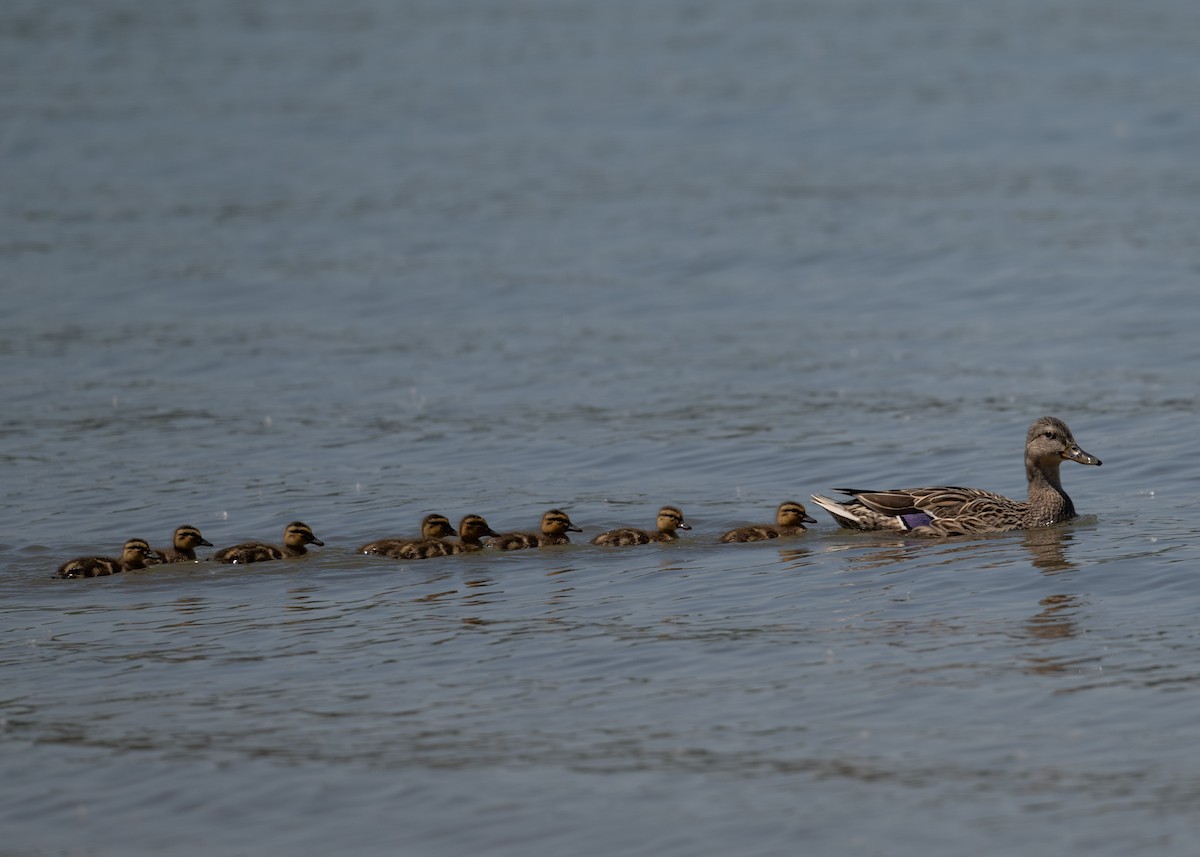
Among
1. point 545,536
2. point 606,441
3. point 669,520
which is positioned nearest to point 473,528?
point 545,536

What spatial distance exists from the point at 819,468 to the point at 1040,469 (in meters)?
2.28

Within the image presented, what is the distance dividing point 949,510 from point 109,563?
18.7 feet

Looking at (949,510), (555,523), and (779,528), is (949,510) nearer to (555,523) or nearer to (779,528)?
(779,528)

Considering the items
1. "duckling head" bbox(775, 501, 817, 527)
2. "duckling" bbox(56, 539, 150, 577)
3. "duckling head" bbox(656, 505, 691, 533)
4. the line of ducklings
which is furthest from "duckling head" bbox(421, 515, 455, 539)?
"duckling head" bbox(775, 501, 817, 527)

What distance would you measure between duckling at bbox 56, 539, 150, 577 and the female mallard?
4.65 meters

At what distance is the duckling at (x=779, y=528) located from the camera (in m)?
13.6

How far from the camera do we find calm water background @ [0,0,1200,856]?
8.88 meters

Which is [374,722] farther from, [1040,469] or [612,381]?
[612,381]

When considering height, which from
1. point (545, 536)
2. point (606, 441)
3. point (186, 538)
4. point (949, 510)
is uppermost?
point (606, 441)

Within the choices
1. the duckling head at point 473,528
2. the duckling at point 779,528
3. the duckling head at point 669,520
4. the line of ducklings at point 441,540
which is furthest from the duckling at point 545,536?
the duckling at point 779,528

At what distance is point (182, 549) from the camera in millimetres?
13344

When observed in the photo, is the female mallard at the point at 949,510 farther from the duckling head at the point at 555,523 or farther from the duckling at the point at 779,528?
the duckling head at the point at 555,523

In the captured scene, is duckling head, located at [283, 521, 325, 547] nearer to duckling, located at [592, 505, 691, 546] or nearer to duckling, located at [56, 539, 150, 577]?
duckling, located at [56, 539, 150, 577]

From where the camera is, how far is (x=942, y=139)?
107 feet
